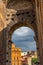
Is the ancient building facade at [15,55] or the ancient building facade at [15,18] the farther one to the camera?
the ancient building facade at [15,55]

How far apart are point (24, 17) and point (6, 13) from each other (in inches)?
50.8

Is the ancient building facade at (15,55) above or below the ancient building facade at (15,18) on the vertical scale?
below

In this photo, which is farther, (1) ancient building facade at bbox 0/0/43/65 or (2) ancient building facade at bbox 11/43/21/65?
(2) ancient building facade at bbox 11/43/21/65

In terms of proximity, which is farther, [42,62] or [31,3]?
[31,3]

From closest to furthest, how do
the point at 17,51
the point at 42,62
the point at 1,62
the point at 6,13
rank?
the point at 42,62 → the point at 1,62 → the point at 6,13 → the point at 17,51

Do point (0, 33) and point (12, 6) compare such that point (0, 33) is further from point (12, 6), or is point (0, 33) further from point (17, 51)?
point (17, 51)

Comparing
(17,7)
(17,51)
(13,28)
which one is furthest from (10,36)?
(17,51)

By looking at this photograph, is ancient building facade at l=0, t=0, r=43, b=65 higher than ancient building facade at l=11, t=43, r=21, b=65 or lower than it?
higher

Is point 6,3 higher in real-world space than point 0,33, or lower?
higher

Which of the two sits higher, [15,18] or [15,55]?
[15,18]

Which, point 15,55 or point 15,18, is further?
point 15,55

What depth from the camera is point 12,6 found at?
1822 cm

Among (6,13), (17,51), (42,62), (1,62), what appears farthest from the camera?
(17,51)

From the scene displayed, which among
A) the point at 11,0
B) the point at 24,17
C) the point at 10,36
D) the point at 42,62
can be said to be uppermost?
the point at 11,0
